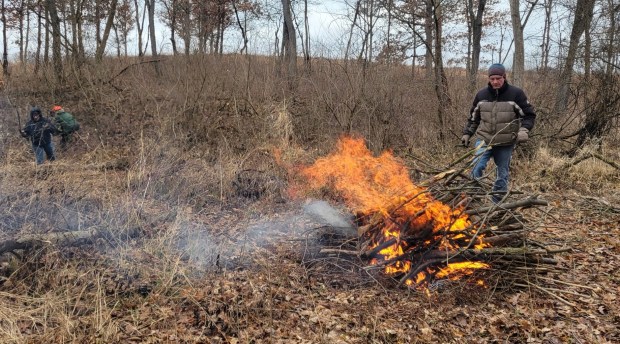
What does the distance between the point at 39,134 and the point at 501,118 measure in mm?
9936

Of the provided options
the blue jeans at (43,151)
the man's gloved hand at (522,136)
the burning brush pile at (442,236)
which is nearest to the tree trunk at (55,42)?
the blue jeans at (43,151)

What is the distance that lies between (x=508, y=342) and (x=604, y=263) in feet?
6.70

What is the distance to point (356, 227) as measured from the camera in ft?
15.4

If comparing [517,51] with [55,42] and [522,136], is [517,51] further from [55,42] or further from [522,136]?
[55,42]

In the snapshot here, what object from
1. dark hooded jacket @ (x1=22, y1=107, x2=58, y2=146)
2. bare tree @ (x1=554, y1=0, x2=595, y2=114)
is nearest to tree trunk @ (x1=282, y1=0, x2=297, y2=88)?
dark hooded jacket @ (x1=22, y1=107, x2=58, y2=146)

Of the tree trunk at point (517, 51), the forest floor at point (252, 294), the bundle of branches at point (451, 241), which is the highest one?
the tree trunk at point (517, 51)

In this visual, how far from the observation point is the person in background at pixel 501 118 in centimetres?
Result: 536

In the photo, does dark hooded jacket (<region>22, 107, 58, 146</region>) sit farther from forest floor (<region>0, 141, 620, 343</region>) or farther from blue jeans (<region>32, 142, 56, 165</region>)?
forest floor (<region>0, 141, 620, 343</region>)

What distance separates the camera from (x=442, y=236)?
3930 millimetres

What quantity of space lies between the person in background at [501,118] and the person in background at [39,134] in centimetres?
935

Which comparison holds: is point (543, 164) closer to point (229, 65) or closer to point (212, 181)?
point (212, 181)

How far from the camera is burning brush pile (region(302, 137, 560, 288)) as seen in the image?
153 inches

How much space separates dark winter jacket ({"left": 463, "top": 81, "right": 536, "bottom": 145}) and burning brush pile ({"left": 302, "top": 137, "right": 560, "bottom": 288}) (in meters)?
1.24

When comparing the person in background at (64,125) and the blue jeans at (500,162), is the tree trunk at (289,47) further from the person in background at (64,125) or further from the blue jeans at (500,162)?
the blue jeans at (500,162)
